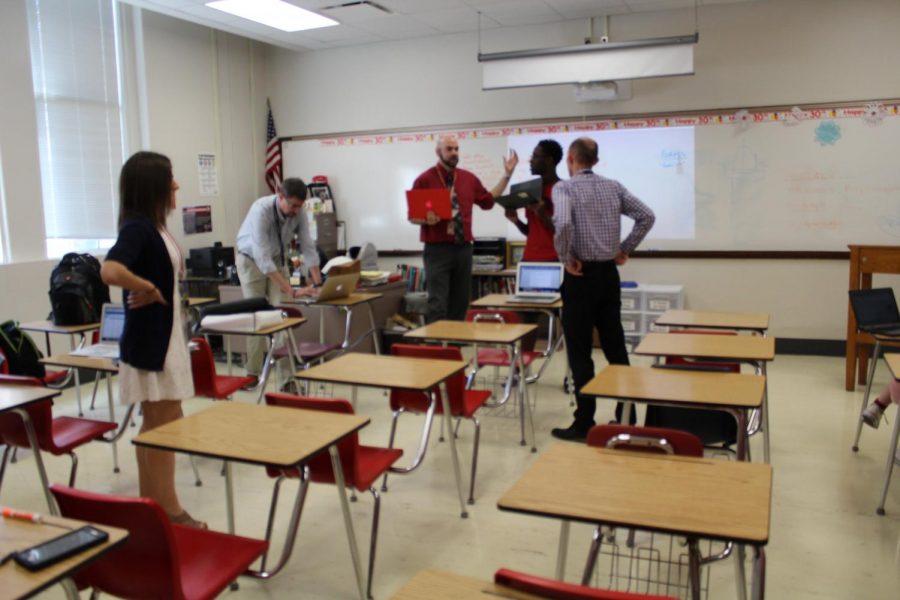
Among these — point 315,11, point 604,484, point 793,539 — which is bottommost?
point 793,539

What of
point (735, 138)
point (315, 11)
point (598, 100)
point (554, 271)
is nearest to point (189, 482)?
point (554, 271)

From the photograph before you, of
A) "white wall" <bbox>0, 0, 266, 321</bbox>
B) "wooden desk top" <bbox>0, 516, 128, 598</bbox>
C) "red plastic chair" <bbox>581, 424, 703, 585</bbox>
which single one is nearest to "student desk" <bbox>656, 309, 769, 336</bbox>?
"red plastic chair" <bbox>581, 424, 703, 585</bbox>

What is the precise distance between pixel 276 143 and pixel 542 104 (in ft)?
9.79

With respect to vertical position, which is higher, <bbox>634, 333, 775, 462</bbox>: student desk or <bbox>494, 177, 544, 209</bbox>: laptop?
<bbox>494, 177, 544, 209</bbox>: laptop

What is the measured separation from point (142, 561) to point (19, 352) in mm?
3272

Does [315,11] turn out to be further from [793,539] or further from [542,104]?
[793,539]

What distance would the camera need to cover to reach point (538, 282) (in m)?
4.97

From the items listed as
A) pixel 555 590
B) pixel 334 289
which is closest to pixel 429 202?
pixel 334 289

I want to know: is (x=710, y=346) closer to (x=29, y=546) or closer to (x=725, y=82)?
(x=29, y=546)

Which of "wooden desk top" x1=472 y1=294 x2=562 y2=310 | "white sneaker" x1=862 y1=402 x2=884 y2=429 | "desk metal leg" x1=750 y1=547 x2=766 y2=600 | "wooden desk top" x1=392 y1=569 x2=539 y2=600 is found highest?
"wooden desk top" x1=472 y1=294 x2=562 y2=310

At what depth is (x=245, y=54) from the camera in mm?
8031

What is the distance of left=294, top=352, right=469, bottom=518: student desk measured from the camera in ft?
9.64

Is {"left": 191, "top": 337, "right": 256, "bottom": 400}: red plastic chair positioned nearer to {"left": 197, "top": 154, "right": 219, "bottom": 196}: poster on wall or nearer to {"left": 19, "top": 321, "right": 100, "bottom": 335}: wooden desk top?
{"left": 19, "top": 321, "right": 100, "bottom": 335}: wooden desk top

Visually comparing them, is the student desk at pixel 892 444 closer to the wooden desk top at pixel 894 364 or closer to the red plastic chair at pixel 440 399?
the wooden desk top at pixel 894 364
